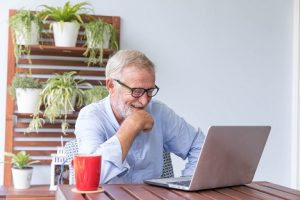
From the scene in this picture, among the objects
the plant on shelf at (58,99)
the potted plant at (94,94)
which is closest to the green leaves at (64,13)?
the plant on shelf at (58,99)

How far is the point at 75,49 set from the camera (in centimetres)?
301

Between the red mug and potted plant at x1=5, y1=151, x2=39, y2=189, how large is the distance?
1499 millimetres

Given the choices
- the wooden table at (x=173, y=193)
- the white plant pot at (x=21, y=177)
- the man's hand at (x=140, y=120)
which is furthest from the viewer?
the white plant pot at (x=21, y=177)

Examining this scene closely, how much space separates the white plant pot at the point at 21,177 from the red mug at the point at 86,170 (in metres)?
1.49

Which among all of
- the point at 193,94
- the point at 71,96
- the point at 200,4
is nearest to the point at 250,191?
the point at 71,96

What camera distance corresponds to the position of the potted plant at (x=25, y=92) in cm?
296

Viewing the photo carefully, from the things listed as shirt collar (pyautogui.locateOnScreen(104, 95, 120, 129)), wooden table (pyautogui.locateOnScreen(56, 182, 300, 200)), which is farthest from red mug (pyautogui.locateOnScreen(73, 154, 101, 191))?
shirt collar (pyautogui.locateOnScreen(104, 95, 120, 129))

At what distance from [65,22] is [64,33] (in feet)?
0.23

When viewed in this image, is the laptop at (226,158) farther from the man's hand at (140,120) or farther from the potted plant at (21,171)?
the potted plant at (21,171)

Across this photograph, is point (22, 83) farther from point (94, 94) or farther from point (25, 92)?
point (94, 94)

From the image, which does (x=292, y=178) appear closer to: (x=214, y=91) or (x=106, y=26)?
(x=214, y=91)

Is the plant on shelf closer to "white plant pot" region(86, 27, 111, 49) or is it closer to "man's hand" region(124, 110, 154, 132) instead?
"white plant pot" region(86, 27, 111, 49)

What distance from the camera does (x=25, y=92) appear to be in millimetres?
2953

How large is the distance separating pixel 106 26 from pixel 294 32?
148 centimetres
